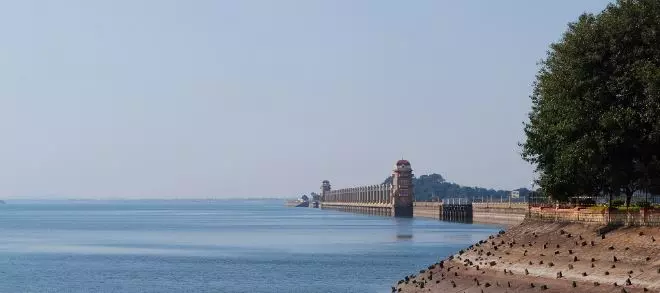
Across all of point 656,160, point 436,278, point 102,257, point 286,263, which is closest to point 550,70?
point 656,160

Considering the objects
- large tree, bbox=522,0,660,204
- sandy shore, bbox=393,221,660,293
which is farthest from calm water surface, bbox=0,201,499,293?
large tree, bbox=522,0,660,204

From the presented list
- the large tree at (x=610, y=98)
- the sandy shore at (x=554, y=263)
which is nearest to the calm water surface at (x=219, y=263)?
the sandy shore at (x=554, y=263)

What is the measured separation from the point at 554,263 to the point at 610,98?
1251 centimetres

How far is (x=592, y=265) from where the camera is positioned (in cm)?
5412

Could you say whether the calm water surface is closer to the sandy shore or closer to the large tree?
the sandy shore

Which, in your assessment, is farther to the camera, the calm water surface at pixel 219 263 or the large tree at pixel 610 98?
the calm water surface at pixel 219 263

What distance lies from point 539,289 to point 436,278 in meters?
12.6

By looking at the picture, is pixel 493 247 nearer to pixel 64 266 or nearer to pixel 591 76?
pixel 591 76

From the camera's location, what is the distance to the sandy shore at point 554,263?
50.8 m

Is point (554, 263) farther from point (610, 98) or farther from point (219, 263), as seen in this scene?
point (219, 263)

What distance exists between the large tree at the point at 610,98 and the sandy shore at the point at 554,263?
4.55 meters

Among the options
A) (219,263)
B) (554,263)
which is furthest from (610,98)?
(219,263)

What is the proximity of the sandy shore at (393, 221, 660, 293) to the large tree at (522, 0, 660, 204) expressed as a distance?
4.55 m

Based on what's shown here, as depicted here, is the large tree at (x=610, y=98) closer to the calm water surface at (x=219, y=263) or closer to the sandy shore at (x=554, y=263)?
the sandy shore at (x=554, y=263)
